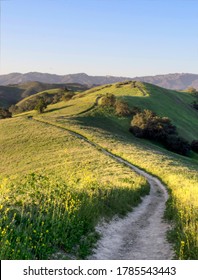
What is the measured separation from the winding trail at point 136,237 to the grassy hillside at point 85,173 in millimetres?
512

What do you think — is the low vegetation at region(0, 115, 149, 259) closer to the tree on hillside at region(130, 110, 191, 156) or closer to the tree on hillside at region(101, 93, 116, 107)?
the tree on hillside at region(130, 110, 191, 156)

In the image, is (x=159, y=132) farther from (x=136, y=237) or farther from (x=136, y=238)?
(x=136, y=238)

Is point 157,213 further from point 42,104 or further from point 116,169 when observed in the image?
point 42,104

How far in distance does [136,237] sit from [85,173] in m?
14.4

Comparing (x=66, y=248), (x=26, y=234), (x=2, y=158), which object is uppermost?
(x=26, y=234)

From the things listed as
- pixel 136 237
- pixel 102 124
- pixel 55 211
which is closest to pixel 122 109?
pixel 102 124

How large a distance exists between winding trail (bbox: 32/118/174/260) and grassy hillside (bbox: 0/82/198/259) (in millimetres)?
512

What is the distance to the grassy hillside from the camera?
10.7 meters

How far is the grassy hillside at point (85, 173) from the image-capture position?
10.7 meters

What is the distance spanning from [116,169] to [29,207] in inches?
830

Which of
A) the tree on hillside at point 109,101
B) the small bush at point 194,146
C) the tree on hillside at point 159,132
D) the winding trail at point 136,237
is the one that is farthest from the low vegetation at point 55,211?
the tree on hillside at point 109,101


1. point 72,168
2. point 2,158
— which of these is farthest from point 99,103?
point 72,168

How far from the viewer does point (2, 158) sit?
53344 millimetres

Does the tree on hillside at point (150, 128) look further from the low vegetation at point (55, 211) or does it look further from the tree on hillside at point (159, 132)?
the low vegetation at point (55, 211)
